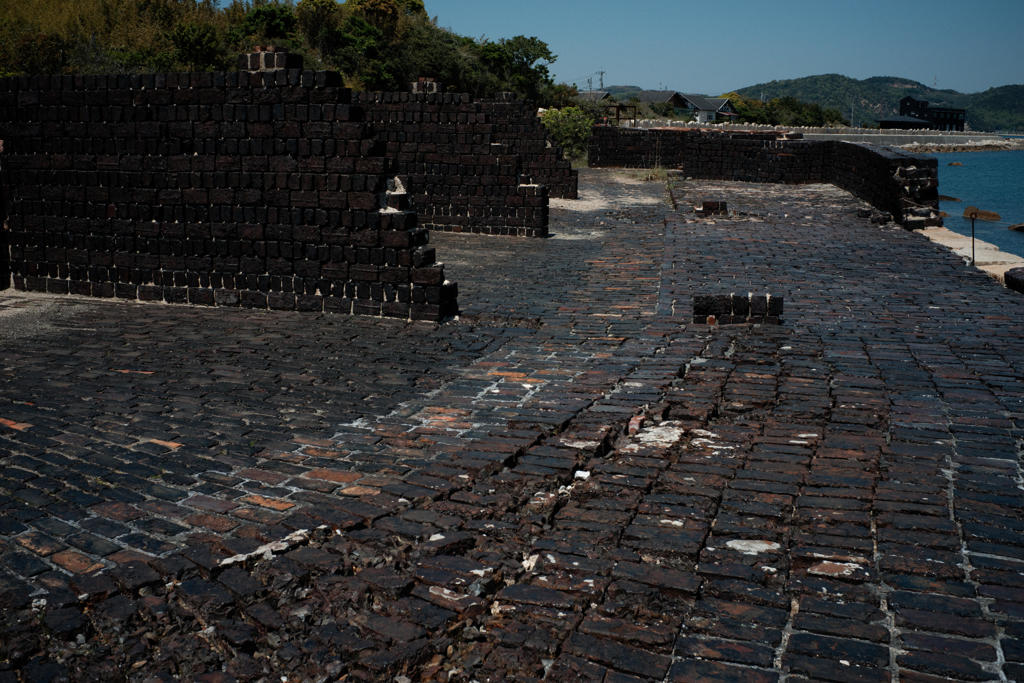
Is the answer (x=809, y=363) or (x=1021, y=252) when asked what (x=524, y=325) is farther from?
(x=1021, y=252)

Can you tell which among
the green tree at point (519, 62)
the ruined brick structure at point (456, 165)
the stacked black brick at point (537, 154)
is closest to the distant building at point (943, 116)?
the green tree at point (519, 62)

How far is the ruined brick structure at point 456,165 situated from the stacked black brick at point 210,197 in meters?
6.28

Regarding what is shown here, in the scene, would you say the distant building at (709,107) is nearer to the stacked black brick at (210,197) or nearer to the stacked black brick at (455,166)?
the stacked black brick at (455,166)

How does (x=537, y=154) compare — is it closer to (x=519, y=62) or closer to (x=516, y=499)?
(x=516, y=499)

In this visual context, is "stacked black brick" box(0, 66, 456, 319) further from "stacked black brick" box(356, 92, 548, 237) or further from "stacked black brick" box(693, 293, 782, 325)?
"stacked black brick" box(356, 92, 548, 237)

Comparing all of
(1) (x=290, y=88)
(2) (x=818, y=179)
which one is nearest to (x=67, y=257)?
(1) (x=290, y=88)

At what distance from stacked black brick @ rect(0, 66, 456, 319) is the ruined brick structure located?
6282 millimetres

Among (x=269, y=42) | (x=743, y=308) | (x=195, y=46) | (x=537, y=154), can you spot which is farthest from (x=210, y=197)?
(x=269, y=42)

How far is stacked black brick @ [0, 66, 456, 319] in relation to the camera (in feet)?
29.8

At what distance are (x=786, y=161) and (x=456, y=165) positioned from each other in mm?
15595

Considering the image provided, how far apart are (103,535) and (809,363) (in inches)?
201

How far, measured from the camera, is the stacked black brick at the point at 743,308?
26.7 ft

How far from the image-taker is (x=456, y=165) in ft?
53.0

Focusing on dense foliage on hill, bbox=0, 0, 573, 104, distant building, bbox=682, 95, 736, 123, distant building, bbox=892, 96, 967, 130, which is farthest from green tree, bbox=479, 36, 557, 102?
distant building, bbox=892, 96, 967, 130
